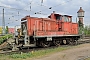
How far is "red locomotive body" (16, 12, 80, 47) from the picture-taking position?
54.1 ft

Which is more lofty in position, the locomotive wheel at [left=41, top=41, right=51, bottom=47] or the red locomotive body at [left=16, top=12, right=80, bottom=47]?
the red locomotive body at [left=16, top=12, right=80, bottom=47]

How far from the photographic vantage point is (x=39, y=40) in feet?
56.0

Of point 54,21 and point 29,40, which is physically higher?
point 54,21

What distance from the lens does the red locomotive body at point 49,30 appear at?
1650 centimetres

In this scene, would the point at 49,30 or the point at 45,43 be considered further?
the point at 49,30

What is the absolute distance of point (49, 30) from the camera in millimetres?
18234

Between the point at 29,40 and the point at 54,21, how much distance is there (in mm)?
4446

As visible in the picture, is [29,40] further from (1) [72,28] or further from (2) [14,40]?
(1) [72,28]

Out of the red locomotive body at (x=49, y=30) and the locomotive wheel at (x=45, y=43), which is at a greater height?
the red locomotive body at (x=49, y=30)

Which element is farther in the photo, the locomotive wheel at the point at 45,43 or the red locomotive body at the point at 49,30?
the locomotive wheel at the point at 45,43

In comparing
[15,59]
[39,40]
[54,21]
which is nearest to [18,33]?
[39,40]

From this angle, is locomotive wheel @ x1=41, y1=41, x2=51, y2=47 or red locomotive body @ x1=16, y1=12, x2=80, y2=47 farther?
locomotive wheel @ x1=41, y1=41, x2=51, y2=47

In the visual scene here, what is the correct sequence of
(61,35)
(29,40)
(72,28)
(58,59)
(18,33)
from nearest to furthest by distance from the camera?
(58,59) → (29,40) → (18,33) → (61,35) → (72,28)

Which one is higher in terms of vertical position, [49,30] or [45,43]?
[49,30]
